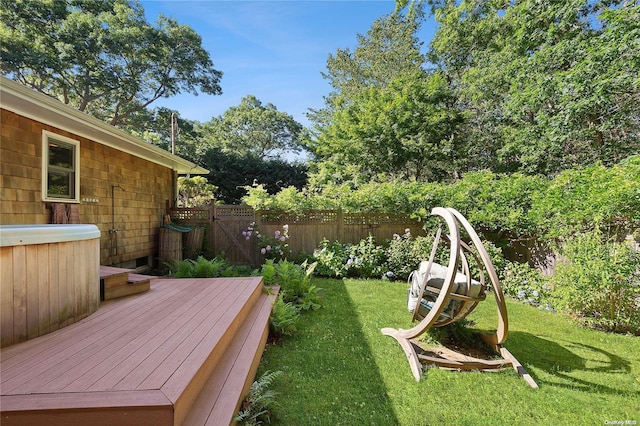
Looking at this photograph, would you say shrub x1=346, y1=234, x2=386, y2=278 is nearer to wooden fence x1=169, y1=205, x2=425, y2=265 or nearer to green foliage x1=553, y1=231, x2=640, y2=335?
wooden fence x1=169, y1=205, x2=425, y2=265

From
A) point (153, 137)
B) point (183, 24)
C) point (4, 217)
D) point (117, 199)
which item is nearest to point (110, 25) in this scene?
point (183, 24)

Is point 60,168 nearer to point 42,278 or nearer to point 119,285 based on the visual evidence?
point 119,285

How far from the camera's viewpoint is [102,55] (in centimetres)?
1366

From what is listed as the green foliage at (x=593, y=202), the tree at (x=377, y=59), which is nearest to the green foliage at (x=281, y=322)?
the green foliage at (x=593, y=202)

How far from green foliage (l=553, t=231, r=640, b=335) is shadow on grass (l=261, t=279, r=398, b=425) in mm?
3053

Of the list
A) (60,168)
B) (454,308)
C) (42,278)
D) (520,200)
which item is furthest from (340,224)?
(42,278)

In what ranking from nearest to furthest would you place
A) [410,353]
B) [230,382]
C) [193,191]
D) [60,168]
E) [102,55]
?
[230,382] → [410,353] → [60,168] → [102,55] → [193,191]

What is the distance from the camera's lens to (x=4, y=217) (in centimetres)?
362

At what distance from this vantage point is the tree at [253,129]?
2605 centimetres

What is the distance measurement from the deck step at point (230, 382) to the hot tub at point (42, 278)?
136cm

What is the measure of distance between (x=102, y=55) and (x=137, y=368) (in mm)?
17019

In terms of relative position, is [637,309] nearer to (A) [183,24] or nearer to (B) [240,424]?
(B) [240,424]

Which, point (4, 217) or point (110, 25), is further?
point (110, 25)

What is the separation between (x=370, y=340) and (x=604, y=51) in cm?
822
